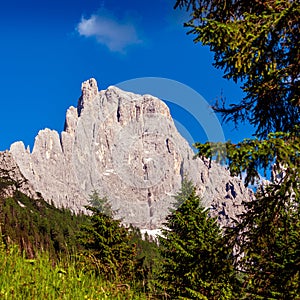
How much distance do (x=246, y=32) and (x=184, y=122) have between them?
1768 centimetres

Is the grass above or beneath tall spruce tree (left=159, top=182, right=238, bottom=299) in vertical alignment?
beneath

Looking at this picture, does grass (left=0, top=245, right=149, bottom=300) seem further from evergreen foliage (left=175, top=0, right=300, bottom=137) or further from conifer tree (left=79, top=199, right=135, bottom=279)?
conifer tree (left=79, top=199, right=135, bottom=279)

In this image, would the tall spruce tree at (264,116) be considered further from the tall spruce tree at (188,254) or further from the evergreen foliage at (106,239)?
the evergreen foliage at (106,239)

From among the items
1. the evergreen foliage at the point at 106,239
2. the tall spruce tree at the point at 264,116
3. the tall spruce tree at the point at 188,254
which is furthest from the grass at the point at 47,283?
the evergreen foliage at the point at 106,239

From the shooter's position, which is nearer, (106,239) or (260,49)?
(260,49)

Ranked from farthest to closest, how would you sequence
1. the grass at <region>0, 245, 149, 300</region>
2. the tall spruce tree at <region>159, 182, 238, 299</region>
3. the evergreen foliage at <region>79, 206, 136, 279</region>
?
the evergreen foliage at <region>79, 206, 136, 279</region> < the tall spruce tree at <region>159, 182, 238, 299</region> < the grass at <region>0, 245, 149, 300</region>

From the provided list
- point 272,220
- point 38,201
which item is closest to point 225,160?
point 272,220

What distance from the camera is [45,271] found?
522 centimetres

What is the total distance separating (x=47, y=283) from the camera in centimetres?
469

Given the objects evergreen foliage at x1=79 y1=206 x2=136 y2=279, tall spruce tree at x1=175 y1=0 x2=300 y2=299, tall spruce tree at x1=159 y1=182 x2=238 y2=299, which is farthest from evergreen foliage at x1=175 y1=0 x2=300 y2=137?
evergreen foliage at x1=79 y1=206 x2=136 y2=279

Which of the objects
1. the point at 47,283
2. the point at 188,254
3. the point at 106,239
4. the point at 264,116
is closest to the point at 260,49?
the point at 264,116

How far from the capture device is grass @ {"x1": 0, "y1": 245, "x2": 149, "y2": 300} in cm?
446

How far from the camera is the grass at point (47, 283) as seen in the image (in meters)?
4.46

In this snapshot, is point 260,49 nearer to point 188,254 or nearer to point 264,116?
point 264,116
